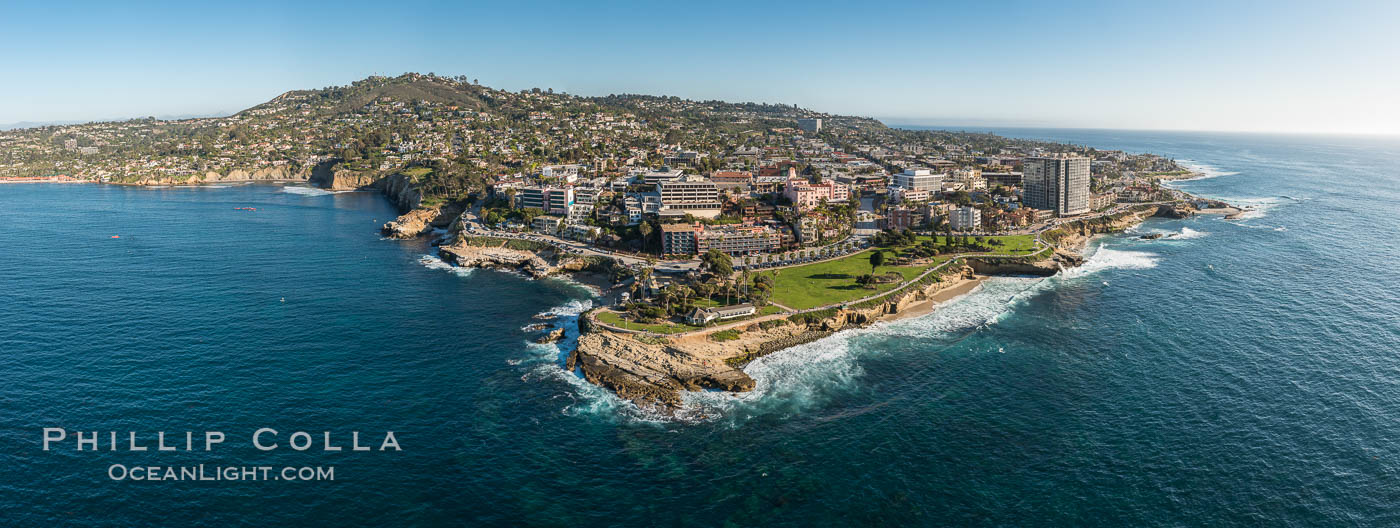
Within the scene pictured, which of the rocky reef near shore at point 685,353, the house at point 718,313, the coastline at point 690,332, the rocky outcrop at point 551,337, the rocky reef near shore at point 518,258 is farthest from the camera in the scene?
the rocky reef near shore at point 518,258

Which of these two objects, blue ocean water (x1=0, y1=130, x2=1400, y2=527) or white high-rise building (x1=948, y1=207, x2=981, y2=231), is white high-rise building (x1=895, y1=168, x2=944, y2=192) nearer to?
white high-rise building (x1=948, y1=207, x2=981, y2=231)

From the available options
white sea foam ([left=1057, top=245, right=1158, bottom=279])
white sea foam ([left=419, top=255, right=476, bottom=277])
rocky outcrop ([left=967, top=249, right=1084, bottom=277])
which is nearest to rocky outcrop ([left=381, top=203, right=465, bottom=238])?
white sea foam ([left=419, top=255, right=476, bottom=277])

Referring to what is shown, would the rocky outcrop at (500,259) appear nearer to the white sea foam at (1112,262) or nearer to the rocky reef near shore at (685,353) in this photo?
the rocky reef near shore at (685,353)

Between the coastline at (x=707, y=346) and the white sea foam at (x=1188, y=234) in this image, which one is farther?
the white sea foam at (x=1188, y=234)

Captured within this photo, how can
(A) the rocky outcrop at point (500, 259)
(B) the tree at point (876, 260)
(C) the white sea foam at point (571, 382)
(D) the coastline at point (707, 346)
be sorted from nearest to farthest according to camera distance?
1. (C) the white sea foam at point (571, 382)
2. (D) the coastline at point (707, 346)
3. (B) the tree at point (876, 260)
4. (A) the rocky outcrop at point (500, 259)

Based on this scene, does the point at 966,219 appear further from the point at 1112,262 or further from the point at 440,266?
the point at 440,266

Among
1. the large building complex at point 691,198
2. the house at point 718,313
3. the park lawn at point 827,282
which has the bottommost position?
the house at point 718,313

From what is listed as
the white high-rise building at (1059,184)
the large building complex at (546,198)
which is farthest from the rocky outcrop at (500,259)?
the white high-rise building at (1059,184)

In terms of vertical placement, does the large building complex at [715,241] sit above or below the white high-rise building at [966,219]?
below
